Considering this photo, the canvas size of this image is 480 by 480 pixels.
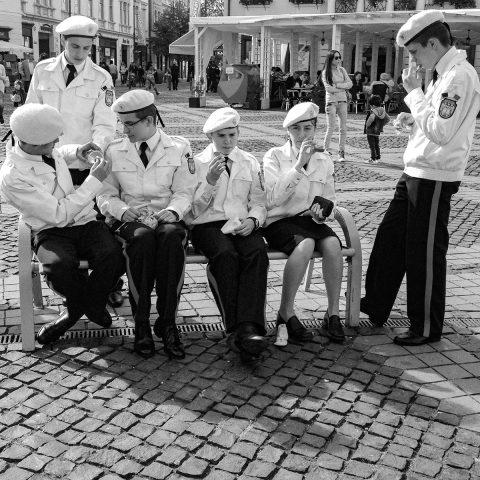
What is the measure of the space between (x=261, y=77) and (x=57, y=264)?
70.3 ft

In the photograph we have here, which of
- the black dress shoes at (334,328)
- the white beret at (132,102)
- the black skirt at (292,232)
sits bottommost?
the black dress shoes at (334,328)

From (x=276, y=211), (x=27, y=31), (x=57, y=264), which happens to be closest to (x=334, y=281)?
(x=276, y=211)

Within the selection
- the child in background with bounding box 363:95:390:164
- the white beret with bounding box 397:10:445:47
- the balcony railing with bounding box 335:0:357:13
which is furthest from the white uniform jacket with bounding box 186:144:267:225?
the balcony railing with bounding box 335:0:357:13

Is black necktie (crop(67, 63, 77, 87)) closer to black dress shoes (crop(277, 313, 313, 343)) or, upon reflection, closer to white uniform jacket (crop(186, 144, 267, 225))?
white uniform jacket (crop(186, 144, 267, 225))

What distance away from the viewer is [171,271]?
3969 millimetres

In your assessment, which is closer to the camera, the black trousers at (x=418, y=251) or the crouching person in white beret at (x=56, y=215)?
the crouching person in white beret at (x=56, y=215)

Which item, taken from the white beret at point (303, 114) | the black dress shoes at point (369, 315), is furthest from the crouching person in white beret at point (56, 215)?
the black dress shoes at point (369, 315)

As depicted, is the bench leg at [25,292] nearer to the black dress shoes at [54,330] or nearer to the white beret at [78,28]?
the black dress shoes at [54,330]

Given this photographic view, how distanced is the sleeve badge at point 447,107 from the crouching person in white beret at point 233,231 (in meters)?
1.26

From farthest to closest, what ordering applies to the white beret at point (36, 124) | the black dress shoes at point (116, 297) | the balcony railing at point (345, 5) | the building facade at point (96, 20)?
the building facade at point (96, 20), the balcony railing at point (345, 5), the black dress shoes at point (116, 297), the white beret at point (36, 124)

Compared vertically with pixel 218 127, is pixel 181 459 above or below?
below

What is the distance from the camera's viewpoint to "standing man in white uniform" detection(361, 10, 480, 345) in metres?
3.81

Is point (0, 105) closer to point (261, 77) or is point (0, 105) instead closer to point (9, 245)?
point (261, 77)

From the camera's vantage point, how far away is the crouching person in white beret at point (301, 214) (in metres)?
4.20
